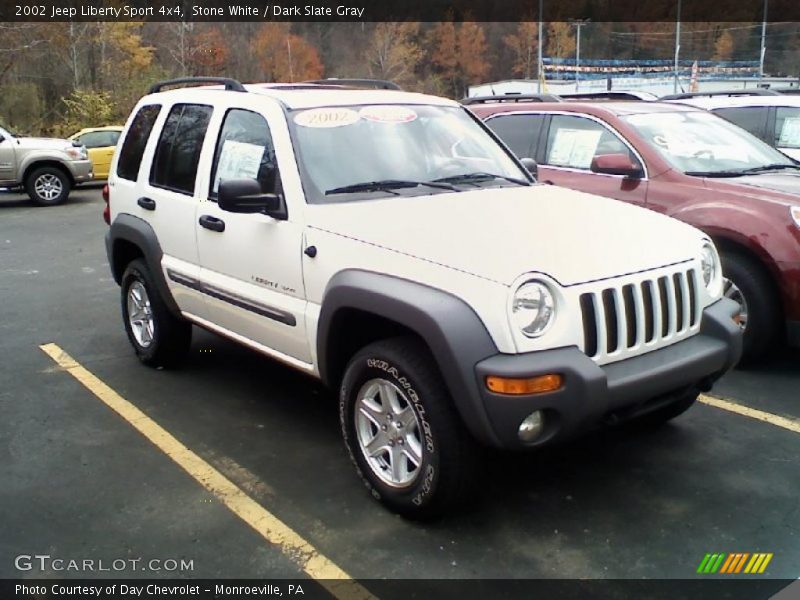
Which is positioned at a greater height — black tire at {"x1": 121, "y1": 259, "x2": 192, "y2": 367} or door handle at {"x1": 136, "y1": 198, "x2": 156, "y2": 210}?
door handle at {"x1": 136, "y1": 198, "x2": 156, "y2": 210}

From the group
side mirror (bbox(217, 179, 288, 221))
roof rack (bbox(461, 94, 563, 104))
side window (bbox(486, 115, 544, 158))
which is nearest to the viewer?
side mirror (bbox(217, 179, 288, 221))

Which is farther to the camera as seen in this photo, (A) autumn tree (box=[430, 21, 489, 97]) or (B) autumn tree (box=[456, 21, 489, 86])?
(B) autumn tree (box=[456, 21, 489, 86])

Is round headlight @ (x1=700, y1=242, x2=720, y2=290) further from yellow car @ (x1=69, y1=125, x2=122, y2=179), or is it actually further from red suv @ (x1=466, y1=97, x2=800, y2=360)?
yellow car @ (x1=69, y1=125, x2=122, y2=179)

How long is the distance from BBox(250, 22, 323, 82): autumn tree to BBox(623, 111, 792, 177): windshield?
5644 cm

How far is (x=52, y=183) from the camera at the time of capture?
15.4m

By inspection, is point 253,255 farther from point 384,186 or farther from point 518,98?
point 518,98

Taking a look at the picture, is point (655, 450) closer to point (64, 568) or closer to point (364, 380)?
point (364, 380)

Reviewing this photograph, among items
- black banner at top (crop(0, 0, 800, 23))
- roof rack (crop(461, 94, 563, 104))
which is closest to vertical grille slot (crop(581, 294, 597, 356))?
roof rack (crop(461, 94, 563, 104))

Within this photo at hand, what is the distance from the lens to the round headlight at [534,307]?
303 cm

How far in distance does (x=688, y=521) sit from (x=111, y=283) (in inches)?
263

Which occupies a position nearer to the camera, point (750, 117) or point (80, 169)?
point (750, 117)

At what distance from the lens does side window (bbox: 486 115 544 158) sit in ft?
22.2
